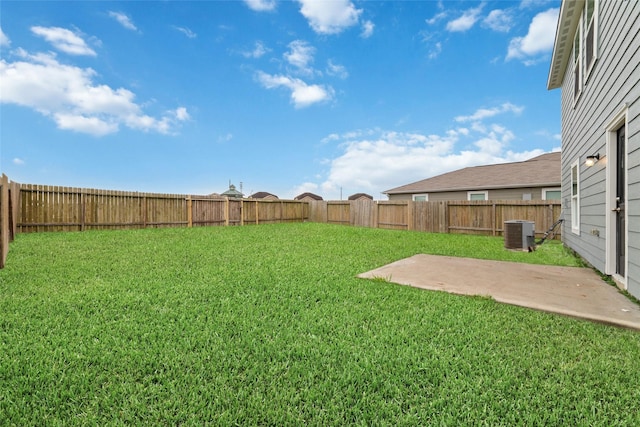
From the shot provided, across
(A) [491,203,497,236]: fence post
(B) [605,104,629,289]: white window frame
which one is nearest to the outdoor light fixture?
(B) [605,104,629,289]: white window frame

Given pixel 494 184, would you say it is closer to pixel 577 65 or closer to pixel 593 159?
pixel 577 65

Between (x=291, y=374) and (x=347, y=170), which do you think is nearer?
(x=291, y=374)

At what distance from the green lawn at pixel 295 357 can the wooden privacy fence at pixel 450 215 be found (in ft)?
31.1

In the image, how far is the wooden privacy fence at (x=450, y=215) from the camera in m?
10.3

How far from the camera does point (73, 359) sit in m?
1.79

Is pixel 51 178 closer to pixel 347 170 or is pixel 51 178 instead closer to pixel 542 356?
pixel 542 356

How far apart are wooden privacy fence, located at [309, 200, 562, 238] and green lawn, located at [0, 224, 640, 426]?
31.1ft

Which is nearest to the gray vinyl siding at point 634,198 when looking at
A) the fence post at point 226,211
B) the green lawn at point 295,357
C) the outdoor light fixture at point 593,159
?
the green lawn at point 295,357

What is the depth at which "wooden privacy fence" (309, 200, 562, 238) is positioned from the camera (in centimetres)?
1034

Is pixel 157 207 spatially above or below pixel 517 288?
above

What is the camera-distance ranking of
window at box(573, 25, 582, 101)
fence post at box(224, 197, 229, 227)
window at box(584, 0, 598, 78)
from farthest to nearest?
1. fence post at box(224, 197, 229, 227)
2. window at box(573, 25, 582, 101)
3. window at box(584, 0, 598, 78)

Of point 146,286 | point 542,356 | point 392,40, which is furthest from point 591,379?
point 392,40

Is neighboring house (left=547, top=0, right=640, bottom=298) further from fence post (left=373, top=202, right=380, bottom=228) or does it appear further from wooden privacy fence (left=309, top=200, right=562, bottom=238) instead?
fence post (left=373, top=202, right=380, bottom=228)

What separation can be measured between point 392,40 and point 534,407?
14.7m
